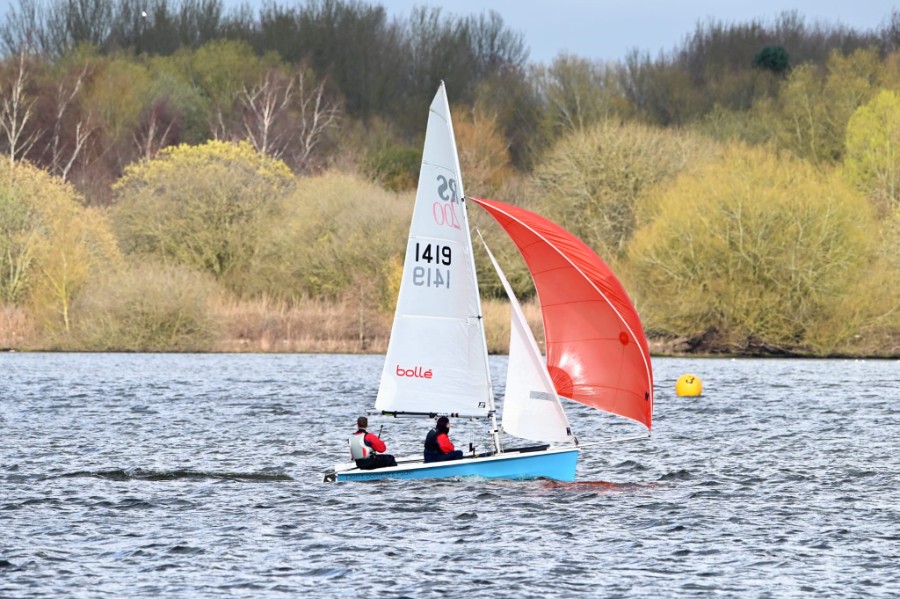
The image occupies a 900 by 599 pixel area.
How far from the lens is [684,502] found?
21.2 metres

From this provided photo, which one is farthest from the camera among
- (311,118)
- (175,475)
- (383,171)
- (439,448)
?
(311,118)

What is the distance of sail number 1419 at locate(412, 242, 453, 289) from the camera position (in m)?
21.3

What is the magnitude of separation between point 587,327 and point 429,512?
3.48 metres

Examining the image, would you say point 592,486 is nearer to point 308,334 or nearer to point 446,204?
point 446,204

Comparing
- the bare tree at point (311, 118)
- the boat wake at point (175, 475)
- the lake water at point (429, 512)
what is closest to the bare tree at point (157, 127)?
the bare tree at point (311, 118)

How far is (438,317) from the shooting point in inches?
843

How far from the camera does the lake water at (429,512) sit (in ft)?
52.3

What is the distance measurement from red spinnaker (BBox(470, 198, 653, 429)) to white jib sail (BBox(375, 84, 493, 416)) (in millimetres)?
728

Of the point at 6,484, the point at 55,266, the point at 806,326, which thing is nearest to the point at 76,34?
the point at 55,266

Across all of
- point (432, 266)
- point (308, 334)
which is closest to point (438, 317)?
point (432, 266)

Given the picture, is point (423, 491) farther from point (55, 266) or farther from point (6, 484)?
point (55, 266)

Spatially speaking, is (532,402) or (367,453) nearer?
(367,453)

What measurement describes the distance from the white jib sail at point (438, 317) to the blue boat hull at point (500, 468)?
3.07ft

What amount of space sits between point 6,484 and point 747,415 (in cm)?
1859
